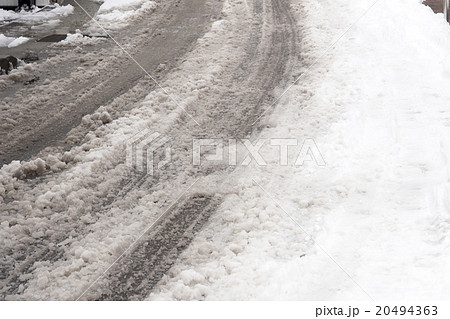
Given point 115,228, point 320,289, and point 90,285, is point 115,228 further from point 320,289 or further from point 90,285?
point 320,289

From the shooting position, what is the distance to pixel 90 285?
359 centimetres

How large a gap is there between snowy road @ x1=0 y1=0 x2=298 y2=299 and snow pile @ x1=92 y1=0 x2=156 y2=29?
389 millimetres

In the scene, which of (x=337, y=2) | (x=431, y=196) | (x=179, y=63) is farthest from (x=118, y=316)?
(x=337, y=2)

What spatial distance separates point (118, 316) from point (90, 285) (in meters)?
Answer: 0.43

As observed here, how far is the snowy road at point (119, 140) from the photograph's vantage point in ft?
12.6

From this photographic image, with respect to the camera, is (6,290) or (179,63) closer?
(6,290)

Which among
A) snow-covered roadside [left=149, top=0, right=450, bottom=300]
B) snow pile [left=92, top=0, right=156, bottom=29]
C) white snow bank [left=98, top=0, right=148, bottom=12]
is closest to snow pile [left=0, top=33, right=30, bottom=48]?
snow pile [left=92, top=0, right=156, bottom=29]

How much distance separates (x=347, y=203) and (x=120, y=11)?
8.06 meters

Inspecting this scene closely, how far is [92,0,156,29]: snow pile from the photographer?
33.1ft

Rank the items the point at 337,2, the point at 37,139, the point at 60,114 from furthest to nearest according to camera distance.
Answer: the point at 337,2
the point at 60,114
the point at 37,139

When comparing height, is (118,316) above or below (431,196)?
above

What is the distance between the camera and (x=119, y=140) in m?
5.59

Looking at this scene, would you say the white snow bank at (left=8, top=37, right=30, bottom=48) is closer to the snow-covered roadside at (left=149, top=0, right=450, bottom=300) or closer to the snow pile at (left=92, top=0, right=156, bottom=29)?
the snow pile at (left=92, top=0, right=156, bottom=29)

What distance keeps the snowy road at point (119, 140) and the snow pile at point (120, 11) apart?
15.3 inches
